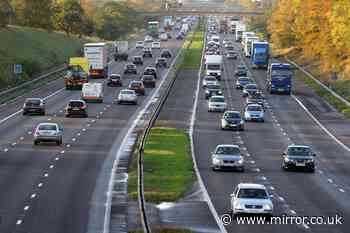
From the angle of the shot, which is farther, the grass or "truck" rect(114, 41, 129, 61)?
"truck" rect(114, 41, 129, 61)

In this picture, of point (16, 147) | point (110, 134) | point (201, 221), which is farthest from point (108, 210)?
point (110, 134)

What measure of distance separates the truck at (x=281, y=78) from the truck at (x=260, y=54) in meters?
30.9

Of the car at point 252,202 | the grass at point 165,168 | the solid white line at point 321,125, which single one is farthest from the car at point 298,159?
the car at point 252,202

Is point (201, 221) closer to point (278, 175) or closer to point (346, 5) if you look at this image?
point (278, 175)

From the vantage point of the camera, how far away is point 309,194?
42.9 meters

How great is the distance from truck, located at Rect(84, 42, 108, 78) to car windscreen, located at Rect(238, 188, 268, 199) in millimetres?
79971

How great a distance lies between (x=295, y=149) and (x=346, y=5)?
66.4m

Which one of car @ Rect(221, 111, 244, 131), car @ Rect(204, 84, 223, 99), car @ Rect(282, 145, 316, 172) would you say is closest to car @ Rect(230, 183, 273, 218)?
car @ Rect(282, 145, 316, 172)

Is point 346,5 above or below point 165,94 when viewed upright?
above

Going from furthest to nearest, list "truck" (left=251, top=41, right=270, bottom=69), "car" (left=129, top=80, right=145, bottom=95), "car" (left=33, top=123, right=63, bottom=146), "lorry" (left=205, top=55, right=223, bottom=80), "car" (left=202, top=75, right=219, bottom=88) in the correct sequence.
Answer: "truck" (left=251, top=41, right=270, bottom=69) → "lorry" (left=205, top=55, right=223, bottom=80) → "car" (left=202, top=75, right=219, bottom=88) → "car" (left=129, top=80, right=145, bottom=95) → "car" (left=33, top=123, right=63, bottom=146)

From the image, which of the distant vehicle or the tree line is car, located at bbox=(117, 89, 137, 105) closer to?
the distant vehicle

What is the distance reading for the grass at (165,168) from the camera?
41.7 m
